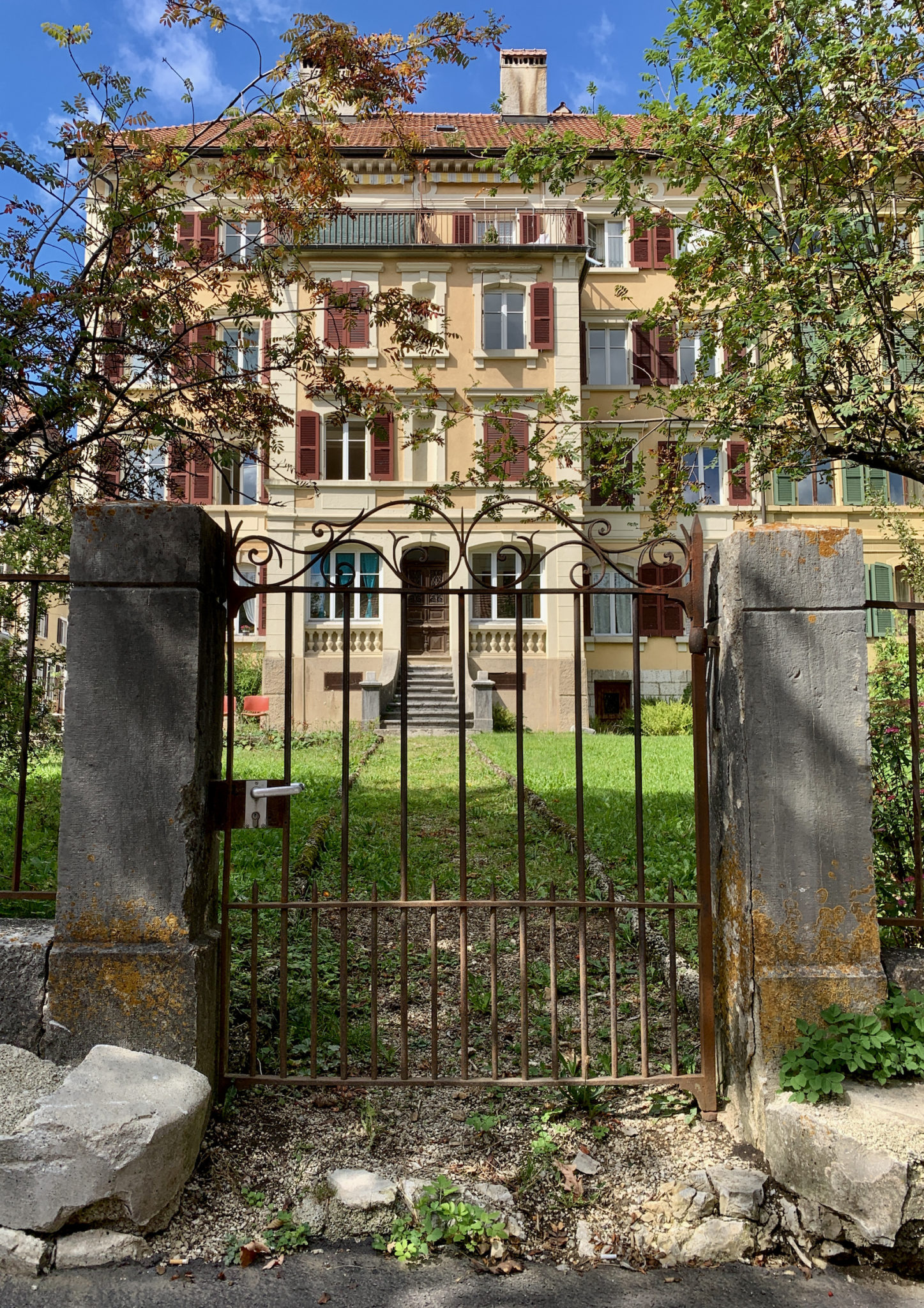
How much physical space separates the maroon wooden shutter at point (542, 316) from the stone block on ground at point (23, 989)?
65.3 ft

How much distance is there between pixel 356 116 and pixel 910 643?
559cm

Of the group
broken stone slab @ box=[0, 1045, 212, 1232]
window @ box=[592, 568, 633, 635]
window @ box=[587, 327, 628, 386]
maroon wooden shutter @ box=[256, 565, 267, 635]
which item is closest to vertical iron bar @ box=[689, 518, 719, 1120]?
broken stone slab @ box=[0, 1045, 212, 1232]

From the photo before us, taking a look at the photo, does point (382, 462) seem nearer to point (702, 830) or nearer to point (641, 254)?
point (641, 254)

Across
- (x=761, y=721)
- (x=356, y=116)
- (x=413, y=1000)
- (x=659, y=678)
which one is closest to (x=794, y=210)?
(x=356, y=116)

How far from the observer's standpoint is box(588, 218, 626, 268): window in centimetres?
2223

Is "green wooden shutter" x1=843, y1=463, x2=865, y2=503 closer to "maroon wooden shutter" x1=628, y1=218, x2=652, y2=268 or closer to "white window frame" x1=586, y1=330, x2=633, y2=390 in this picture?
"white window frame" x1=586, y1=330, x2=633, y2=390

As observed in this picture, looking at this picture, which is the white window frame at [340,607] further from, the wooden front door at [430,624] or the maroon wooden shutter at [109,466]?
the maroon wooden shutter at [109,466]

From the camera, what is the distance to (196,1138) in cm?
265

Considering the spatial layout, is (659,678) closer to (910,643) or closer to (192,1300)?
(910,643)

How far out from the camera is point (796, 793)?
2932 millimetres

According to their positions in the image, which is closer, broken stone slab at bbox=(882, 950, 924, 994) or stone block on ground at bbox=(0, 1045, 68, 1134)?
stone block on ground at bbox=(0, 1045, 68, 1134)

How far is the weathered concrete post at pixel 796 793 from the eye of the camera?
2889 millimetres

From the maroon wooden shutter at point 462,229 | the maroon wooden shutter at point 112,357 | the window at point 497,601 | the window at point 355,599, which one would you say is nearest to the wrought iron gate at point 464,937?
the maroon wooden shutter at point 112,357

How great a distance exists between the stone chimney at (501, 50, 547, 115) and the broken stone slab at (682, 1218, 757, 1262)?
26.1m
